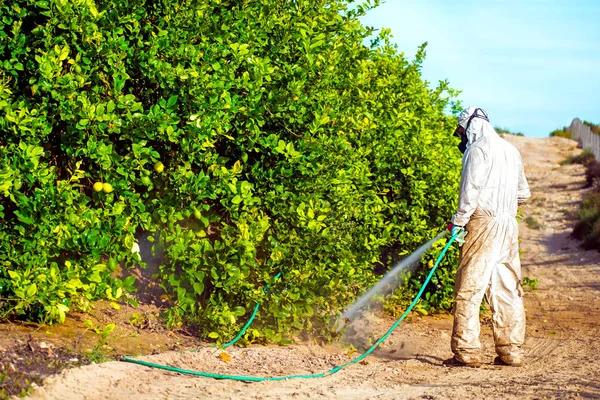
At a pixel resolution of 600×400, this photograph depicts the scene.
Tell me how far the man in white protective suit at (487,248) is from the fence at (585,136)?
2705cm

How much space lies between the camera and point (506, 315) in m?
6.77

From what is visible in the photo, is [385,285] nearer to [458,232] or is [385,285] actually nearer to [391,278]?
[391,278]

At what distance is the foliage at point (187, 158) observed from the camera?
18.2ft

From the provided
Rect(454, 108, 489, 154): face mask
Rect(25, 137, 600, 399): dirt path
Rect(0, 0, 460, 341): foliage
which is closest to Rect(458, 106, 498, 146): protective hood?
Rect(454, 108, 489, 154): face mask

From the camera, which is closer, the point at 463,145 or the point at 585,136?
the point at 463,145

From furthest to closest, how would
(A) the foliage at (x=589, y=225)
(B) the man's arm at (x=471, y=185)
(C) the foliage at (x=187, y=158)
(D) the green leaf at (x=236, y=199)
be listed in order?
1. (A) the foliage at (x=589, y=225)
2. (B) the man's arm at (x=471, y=185)
3. (D) the green leaf at (x=236, y=199)
4. (C) the foliage at (x=187, y=158)

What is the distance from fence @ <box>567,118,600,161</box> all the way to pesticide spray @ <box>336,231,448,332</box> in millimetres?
25426

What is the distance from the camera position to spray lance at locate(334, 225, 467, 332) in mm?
6590

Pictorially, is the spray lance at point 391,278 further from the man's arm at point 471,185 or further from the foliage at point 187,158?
the foliage at point 187,158

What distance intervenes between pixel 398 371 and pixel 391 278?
2.64 m

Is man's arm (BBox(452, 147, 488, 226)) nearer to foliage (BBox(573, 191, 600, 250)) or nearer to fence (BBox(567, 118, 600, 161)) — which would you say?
foliage (BBox(573, 191, 600, 250))

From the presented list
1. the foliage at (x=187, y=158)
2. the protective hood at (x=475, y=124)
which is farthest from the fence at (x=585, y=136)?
the foliage at (x=187, y=158)

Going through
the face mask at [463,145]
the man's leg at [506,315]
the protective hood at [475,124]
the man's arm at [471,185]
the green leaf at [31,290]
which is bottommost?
the green leaf at [31,290]

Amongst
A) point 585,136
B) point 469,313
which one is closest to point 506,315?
point 469,313
